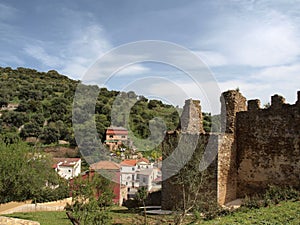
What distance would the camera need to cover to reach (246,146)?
17109 mm

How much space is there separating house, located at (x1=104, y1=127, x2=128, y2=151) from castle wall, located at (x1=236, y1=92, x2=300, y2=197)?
110ft

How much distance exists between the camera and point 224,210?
45.9ft

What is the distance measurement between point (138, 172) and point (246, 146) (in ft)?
101

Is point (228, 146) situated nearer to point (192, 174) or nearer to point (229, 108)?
point (229, 108)

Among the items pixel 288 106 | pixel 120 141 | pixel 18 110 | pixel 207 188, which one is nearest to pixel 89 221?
pixel 207 188

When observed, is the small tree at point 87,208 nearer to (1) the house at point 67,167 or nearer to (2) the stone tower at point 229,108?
(2) the stone tower at point 229,108

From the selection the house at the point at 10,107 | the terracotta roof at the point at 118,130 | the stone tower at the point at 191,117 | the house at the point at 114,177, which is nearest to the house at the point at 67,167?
the terracotta roof at the point at 118,130

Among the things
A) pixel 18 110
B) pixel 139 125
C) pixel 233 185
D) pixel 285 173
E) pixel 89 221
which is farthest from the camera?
pixel 18 110

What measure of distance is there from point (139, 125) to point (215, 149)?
30470 millimetres

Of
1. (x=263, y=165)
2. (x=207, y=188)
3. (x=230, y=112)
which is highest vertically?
(x=230, y=112)

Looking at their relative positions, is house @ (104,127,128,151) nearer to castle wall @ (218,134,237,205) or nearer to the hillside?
the hillside

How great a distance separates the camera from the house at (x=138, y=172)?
45.8 m

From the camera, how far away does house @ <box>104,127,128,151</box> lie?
49.5 meters

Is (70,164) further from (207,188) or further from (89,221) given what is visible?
(89,221)
